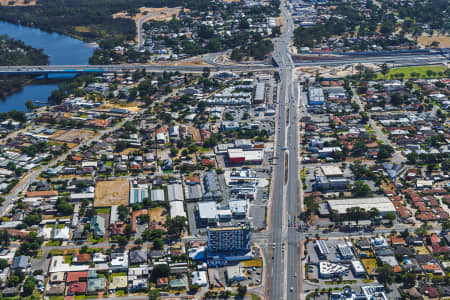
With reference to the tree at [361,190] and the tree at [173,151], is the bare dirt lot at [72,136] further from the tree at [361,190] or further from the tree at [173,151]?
the tree at [361,190]

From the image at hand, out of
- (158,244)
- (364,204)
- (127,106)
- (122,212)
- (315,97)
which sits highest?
(315,97)

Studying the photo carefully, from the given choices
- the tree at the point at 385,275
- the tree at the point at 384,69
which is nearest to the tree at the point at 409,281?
the tree at the point at 385,275

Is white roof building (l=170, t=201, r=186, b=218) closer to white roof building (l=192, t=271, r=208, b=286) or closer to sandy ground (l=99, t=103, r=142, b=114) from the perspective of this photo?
white roof building (l=192, t=271, r=208, b=286)

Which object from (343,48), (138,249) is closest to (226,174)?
(138,249)

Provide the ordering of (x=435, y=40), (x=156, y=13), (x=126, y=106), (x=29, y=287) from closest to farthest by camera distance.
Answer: (x=29, y=287)
(x=126, y=106)
(x=435, y=40)
(x=156, y=13)

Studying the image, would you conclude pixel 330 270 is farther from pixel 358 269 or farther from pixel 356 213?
pixel 356 213

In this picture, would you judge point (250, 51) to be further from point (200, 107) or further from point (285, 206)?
point (285, 206)

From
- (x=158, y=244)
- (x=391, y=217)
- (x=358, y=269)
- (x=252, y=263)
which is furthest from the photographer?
(x=391, y=217)

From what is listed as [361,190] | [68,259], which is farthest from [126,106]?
[361,190]
